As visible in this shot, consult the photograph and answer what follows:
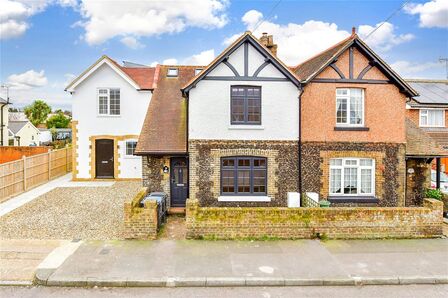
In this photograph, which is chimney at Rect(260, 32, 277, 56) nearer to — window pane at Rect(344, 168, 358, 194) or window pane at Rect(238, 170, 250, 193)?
window pane at Rect(238, 170, 250, 193)

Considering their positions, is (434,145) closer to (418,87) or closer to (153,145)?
(153,145)

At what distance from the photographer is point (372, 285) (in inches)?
297

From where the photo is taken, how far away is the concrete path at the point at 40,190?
13.5m

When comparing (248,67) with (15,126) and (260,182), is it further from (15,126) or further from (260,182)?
(15,126)

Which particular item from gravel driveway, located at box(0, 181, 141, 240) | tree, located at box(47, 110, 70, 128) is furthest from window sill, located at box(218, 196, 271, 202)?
tree, located at box(47, 110, 70, 128)

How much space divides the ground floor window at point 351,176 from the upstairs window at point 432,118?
12.6 m

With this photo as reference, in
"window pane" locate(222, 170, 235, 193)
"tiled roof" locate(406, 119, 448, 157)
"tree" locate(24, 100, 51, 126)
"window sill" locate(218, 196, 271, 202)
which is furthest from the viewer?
"tree" locate(24, 100, 51, 126)

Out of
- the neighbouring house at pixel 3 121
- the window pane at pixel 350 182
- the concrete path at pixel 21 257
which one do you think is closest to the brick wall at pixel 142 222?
the concrete path at pixel 21 257

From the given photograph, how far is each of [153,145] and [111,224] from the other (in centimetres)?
343

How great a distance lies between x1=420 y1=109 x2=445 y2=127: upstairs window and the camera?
22797 mm

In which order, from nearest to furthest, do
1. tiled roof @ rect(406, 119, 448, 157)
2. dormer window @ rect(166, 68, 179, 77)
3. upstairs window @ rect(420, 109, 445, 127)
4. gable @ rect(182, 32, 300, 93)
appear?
gable @ rect(182, 32, 300, 93) < tiled roof @ rect(406, 119, 448, 157) < dormer window @ rect(166, 68, 179, 77) < upstairs window @ rect(420, 109, 445, 127)

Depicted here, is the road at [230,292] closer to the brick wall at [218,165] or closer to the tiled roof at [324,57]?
the brick wall at [218,165]

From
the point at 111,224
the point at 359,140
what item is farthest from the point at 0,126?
the point at 359,140

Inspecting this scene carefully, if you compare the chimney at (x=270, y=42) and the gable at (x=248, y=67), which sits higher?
the chimney at (x=270, y=42)
